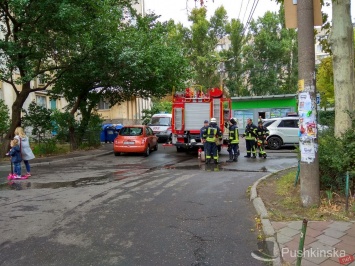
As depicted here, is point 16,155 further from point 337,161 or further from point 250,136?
point 250,136

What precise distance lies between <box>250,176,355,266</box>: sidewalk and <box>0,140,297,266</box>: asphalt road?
0.31 m

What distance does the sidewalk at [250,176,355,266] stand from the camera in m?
3.89

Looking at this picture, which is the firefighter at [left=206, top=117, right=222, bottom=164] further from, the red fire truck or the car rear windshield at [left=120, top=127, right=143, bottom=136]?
the car rear windshield at [left=120, top=127, right=143, bottom=136]

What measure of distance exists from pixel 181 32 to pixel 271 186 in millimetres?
30879

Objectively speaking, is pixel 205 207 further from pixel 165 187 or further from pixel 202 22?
pixel 202 22

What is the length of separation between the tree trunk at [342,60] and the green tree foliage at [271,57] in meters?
30.5

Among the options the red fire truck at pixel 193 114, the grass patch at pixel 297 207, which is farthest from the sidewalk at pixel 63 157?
the grass patch at pixel 297 207


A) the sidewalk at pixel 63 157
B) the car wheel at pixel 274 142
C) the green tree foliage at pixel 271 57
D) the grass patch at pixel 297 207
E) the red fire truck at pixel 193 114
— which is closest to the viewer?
the grass patch at pixel 297 207

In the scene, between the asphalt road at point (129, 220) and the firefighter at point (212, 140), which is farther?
the firefighter at point (212, 140)

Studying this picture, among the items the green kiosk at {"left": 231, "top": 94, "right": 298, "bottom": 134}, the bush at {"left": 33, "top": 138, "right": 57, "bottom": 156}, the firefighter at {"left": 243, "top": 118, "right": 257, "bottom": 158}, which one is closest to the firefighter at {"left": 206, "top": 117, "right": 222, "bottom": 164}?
the firefighter at {"left": 243, "top": 118, "right": 257, "bottom": 158}

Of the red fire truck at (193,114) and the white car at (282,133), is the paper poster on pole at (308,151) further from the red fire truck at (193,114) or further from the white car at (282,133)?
the white car at (282,133)

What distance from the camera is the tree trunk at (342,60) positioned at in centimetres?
673

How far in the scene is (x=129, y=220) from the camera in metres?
5.64

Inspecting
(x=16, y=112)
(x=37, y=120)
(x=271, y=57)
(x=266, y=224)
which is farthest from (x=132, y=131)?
(x=271, y=57)
